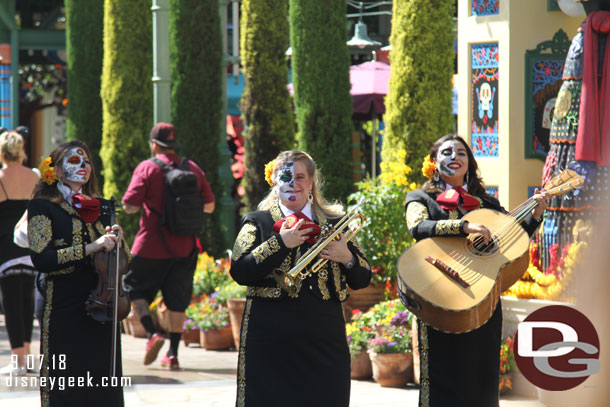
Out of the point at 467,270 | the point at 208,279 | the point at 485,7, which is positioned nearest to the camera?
the point at 467,270

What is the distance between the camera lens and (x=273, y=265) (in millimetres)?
4879

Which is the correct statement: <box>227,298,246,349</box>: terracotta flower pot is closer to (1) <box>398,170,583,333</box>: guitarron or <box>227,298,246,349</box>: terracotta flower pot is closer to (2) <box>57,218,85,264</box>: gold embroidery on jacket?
(2) <box>57,218,85,264</box>: gold embroidery on jacket

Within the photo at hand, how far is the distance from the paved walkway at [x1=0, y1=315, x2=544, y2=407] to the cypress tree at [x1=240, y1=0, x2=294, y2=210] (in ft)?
10.1

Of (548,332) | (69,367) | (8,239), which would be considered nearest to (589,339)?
(548,332)

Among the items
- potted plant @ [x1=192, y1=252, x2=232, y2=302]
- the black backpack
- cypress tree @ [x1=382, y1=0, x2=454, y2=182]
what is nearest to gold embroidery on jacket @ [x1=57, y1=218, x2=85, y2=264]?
the black backpack

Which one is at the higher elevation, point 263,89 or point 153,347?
point 263,89

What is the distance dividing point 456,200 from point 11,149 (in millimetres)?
4445

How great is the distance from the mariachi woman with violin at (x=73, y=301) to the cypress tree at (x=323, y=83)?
6.05 metres

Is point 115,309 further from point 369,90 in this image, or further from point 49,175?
point 369,90

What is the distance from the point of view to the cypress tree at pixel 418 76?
10273 millimetres

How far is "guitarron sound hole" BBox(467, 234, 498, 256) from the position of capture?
Result: 5648 millimetres

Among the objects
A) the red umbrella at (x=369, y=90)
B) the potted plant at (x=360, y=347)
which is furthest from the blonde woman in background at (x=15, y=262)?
the red umbrella at (x=369, y=90)

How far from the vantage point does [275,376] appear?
4941mm

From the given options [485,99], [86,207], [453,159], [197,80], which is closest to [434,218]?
[453,159]
